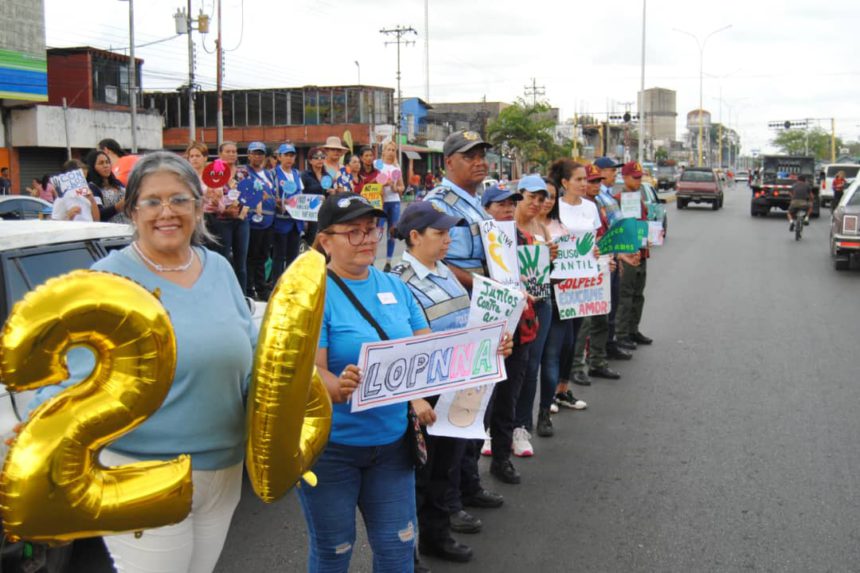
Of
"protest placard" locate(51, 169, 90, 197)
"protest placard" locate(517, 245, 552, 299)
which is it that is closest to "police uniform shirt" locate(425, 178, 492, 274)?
"protest placard" locate(517, 245, 552, 299)

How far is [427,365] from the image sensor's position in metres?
3.35

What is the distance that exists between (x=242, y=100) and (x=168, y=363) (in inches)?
2348

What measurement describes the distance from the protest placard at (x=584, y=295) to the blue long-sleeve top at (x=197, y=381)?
3710mm

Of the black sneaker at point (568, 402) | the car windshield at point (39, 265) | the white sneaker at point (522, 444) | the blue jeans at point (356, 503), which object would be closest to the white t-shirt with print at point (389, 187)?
the black sneaker at point (568, 402)

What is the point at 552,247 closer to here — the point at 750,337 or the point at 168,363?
the point at 168,363

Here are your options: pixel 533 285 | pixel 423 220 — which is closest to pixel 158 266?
pixel 423 220

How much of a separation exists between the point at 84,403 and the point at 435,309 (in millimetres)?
2095

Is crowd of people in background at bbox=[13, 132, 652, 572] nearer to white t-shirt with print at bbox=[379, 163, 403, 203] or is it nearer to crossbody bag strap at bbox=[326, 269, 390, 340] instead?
crossbody bag strap at bbox=[326, 269, 390, 340]

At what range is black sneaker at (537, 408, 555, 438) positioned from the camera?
6.20m

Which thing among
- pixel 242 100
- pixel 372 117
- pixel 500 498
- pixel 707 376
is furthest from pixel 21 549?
pixel 242 100

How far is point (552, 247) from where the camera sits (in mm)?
5660

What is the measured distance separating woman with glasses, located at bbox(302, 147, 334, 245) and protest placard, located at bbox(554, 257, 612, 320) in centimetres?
523

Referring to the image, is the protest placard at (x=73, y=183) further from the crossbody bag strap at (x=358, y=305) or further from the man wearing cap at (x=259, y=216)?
the crossbody bag strap at (x=358, y=305)

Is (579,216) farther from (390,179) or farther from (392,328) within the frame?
Answer: (390,179)
